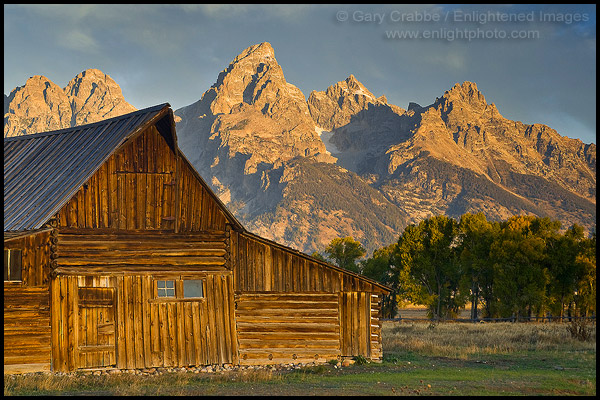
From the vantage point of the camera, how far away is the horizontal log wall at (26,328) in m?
19.7

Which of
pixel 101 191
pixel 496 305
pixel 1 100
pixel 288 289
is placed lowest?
pixel 496 305

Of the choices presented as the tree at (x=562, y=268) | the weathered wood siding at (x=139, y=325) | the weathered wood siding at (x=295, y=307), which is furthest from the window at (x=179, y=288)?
the tree at (x=562, y=268)

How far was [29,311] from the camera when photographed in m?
20.0

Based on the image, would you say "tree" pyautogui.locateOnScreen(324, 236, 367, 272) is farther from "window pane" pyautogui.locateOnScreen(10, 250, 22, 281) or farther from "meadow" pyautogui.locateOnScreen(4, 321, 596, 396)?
"window pane" pyautogui.locateOnScreen(10, 250, 22, 281)

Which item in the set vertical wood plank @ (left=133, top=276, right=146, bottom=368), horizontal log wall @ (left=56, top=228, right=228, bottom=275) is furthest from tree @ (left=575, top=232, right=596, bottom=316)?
vertical wood plank @ (left=133, top=276, right=146, bottom=368)

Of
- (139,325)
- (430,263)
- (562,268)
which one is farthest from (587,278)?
(139,325)

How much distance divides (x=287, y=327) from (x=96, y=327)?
6246mm

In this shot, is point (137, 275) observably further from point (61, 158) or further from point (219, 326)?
point (61, 158)

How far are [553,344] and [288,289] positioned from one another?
12298 millimetres

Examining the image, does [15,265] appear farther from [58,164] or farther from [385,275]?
[385,275]

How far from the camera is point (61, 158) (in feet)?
77.0

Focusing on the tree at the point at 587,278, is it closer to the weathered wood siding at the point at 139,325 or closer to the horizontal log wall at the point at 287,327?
the horizontal log wall at the point at 287,327

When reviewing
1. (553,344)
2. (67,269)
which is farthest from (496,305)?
(67,269)

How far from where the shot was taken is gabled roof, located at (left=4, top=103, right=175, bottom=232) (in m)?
20.7
